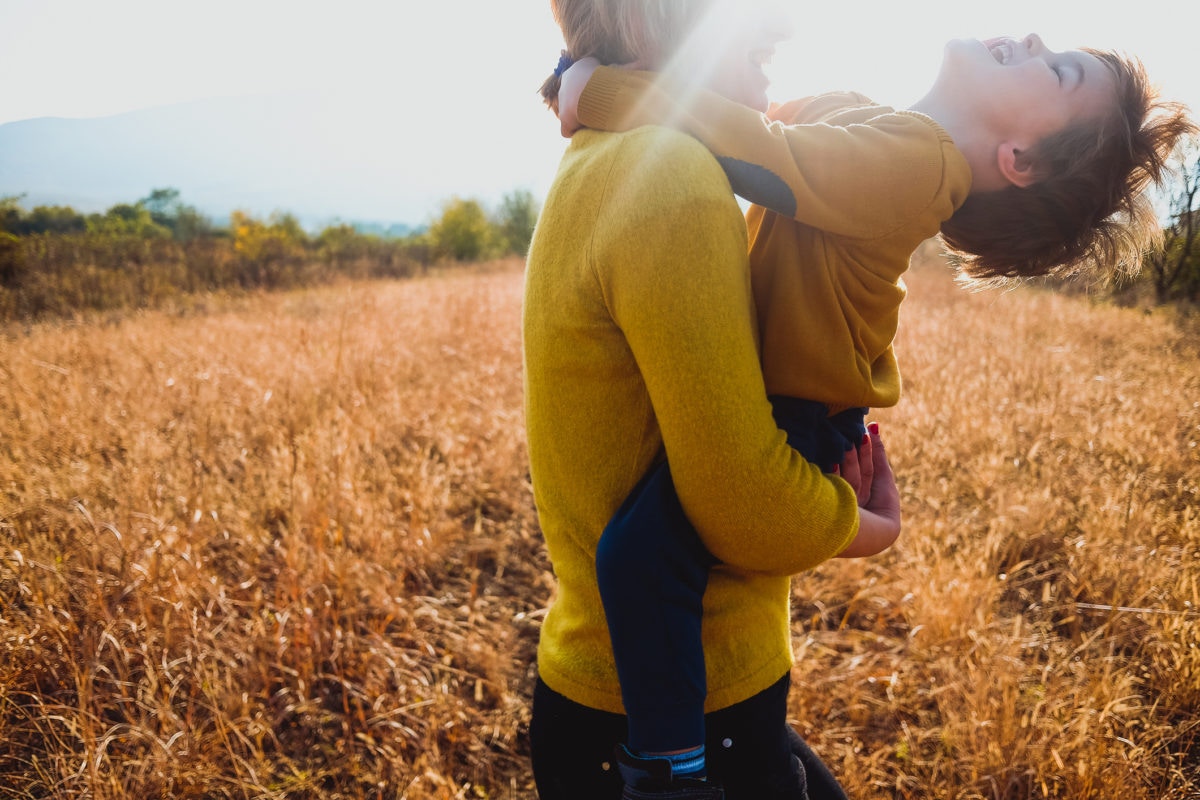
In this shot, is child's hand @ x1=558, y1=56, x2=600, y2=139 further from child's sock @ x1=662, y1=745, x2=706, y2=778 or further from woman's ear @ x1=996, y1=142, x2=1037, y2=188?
child's sock @ x1=662, y1=745, x2=706, y2=778

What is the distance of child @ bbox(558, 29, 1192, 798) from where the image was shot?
785 mm

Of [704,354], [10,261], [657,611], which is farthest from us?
[10,261]

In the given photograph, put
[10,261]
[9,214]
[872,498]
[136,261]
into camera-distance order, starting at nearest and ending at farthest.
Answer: [872,498]
[10,261]
[9,214]
[136,261]

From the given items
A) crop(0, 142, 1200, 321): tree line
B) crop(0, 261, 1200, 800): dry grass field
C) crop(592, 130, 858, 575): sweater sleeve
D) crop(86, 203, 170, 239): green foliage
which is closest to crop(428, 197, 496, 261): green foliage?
Result: crop(0, 142, 1200, 321): tree line

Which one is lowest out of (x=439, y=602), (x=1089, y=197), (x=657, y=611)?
(x=439, y=602)

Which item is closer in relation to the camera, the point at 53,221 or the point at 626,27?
the point at 626,27

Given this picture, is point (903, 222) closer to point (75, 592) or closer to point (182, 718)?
point (182, 718)

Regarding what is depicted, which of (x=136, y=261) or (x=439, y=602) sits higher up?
(x=136, y=261)

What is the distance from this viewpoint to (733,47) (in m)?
0.87

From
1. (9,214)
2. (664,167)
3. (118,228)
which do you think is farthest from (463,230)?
(664,167)

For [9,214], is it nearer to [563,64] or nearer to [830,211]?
[563,64]

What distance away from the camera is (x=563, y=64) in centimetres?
95

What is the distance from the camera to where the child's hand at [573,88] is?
0.84 metres

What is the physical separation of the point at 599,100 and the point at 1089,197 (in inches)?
32.2
